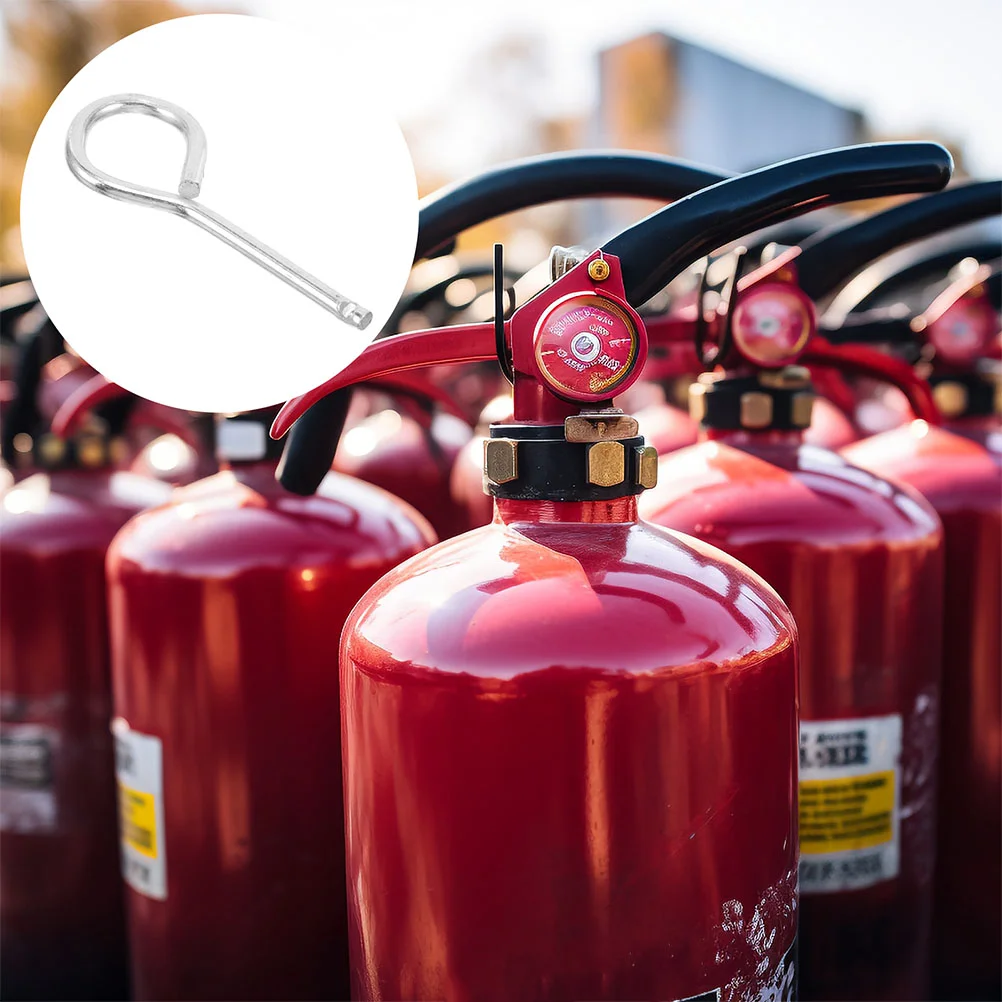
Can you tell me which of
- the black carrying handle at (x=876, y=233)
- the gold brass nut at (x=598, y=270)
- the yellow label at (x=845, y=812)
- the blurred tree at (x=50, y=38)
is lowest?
the yellow label at (x=845, y=812)

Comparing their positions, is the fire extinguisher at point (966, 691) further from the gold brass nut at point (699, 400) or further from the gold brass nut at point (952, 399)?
the gold brass nut at point (699, 400)

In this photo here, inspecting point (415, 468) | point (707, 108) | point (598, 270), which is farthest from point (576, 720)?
point (707, 108)

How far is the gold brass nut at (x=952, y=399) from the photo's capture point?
119 centimetres

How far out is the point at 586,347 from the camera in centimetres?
63

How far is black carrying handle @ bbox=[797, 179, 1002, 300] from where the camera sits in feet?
3.18

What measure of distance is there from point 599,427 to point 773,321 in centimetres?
34

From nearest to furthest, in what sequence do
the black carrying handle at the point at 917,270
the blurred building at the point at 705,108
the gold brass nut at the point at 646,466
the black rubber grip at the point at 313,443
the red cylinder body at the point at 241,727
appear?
the gold brass nut at the point at 646,466 → the black rubber grip at the point at 313,443 → the red cylinder body at the point at 241,727 → the black carrying handle at the point at 917,270 → the blurred building at the point at 705,108

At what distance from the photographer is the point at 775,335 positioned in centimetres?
92

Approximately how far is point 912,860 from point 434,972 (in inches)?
20.4

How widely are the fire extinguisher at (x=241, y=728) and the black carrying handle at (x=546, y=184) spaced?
0.28m

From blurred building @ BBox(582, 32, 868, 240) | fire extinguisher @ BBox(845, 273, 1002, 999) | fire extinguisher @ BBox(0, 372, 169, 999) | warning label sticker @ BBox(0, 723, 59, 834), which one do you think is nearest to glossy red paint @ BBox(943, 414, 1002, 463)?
fire extinguisher @ BBox(845, 273, 1002, 999)

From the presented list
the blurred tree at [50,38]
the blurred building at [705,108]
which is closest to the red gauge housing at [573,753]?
the blurred building at [705,108]

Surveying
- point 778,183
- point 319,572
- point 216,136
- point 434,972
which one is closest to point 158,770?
point 319,572

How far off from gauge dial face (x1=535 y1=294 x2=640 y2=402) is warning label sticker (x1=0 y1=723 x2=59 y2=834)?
87cm
